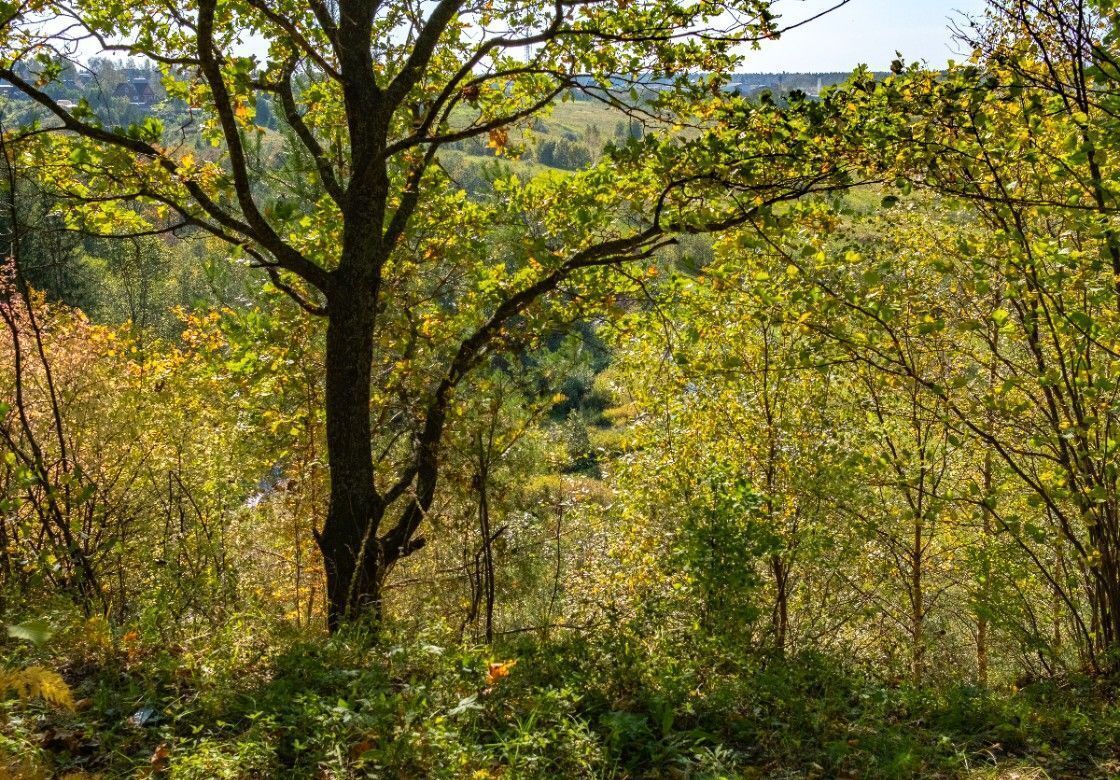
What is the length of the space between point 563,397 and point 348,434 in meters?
1.56

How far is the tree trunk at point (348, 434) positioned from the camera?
17.3ft

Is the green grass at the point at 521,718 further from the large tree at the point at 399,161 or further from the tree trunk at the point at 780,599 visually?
the tree trunk at the point at 780,599

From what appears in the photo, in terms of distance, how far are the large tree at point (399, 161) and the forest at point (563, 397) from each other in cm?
4

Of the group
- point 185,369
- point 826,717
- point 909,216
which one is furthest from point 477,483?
point 185,369

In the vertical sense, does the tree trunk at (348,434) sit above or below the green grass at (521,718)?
above

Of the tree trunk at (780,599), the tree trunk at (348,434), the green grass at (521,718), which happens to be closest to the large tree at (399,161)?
the tree trunk at (348,434)

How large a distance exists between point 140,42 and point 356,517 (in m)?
3.23

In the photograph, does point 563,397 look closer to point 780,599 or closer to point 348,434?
point 348,434

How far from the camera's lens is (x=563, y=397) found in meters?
5.96

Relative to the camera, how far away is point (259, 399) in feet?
25.5

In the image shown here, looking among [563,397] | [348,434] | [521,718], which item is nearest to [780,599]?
[563,397]

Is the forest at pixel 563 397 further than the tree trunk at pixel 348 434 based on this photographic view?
No

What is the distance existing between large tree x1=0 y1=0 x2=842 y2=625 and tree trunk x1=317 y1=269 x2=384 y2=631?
0.04 ft

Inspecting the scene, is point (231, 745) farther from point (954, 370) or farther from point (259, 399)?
point (954, 370)
